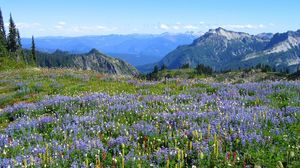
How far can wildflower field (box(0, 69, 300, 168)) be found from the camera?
26.7 feet

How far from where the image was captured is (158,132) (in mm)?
10281

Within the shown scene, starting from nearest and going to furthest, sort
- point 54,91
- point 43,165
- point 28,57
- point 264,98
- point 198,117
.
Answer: point 43,165, point 198,117, point 264,98, point 54,91, point 28,57

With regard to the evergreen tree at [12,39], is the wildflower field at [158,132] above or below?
below

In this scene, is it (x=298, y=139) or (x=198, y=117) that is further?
(x=198, y=117)

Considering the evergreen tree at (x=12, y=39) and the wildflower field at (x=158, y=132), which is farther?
the evergreen tree at (x=12, y=39)

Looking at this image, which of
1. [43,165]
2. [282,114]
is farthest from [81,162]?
[282,114]

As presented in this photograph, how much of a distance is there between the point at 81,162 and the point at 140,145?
1.86 m

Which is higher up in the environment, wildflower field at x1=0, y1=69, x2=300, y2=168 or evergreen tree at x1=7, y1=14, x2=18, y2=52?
evergreen tree at x1=7, y1=14, x2=18, y2=52

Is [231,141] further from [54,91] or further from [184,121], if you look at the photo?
[54,91]

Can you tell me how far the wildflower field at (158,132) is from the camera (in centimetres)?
813

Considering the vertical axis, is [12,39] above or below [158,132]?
above

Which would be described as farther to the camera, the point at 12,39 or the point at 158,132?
the point at 12,39

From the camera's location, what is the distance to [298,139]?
8930 mm

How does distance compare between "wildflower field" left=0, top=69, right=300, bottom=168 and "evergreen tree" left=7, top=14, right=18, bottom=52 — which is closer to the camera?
"wildflower field" left=0, top=69, right=300, bottom=168
